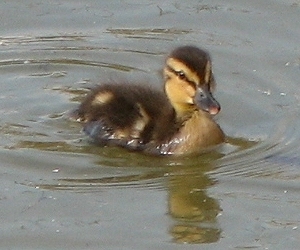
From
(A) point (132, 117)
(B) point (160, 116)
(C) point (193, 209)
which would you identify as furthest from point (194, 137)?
(C) point (193, 209)

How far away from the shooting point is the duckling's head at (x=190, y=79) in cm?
538

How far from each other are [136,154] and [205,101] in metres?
0.40

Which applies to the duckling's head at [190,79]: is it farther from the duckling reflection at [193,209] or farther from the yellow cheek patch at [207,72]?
the duckling reflection at [193,209]

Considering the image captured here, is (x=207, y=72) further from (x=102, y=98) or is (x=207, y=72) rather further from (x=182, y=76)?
(x=102, y=98)

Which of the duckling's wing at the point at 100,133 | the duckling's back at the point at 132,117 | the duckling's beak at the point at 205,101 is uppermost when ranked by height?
the duckling's beak at the point at 205,101

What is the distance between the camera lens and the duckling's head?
17.6 ft

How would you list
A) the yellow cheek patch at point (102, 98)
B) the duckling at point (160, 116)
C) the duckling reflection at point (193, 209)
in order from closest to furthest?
1. the duckling reflection at point (193, 209)
2. the duckling at point (160, 116)
3. the yellow cheek patch at point (102, 98)

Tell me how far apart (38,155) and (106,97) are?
1.44ft

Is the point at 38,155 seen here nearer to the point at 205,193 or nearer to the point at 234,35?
the point at 205,193

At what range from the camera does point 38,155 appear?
17.8 ft

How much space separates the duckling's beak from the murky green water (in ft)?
0.77

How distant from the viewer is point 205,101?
5438 millimetres

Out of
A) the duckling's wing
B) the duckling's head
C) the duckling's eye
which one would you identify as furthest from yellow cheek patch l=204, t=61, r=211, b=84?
the duckling's wing

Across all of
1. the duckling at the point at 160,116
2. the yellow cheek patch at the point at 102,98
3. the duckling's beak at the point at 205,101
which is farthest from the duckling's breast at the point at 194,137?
the yellow cheek patch at the point at 102,98
